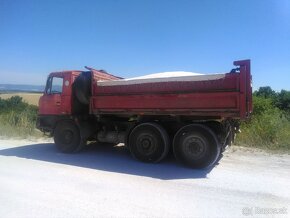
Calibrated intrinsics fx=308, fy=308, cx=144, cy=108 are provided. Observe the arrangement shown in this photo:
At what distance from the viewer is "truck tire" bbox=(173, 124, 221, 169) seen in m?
7.58

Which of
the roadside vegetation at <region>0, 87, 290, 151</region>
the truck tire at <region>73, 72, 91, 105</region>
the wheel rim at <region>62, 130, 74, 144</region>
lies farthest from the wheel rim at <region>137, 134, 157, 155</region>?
the roadside vegetation at <region>0, 87, 290, 151</region>

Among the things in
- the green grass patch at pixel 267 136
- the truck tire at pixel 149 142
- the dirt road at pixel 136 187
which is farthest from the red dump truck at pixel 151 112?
the green grass patch at pixel 267 136

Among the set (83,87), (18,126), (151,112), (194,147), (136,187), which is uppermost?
(83,87)

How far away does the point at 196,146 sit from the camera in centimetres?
773

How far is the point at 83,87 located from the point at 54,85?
135cm

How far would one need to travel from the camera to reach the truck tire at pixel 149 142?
8.13 metres

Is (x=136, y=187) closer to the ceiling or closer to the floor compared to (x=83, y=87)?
closer to the floor

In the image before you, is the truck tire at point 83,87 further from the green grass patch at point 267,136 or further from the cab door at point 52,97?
the green grass patch at point 267,136

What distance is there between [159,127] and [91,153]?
265 cm

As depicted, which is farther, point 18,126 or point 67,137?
point 18,126

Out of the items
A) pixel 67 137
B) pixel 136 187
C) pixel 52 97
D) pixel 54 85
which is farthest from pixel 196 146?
pixel 54 85

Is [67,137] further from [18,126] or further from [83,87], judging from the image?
[18,126]

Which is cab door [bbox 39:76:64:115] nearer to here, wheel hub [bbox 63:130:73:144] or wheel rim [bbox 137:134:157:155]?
wheel hub [bbox 63:130:73:144]

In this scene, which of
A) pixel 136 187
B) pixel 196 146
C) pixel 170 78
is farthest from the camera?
pixel 170 78
